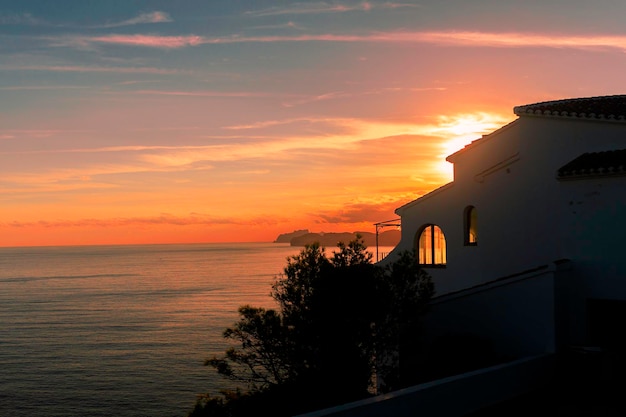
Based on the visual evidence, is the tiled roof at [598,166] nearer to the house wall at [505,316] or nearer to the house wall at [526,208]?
the house wall at [526,208]

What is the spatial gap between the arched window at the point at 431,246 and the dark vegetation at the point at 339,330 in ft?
19.8

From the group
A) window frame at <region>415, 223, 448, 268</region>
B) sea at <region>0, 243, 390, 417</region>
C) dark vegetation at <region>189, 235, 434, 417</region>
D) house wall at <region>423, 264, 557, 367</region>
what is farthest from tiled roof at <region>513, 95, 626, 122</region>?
sea at <region>0, 243, 390, 417</region>

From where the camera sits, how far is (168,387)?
166 feet

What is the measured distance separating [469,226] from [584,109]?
266 inches

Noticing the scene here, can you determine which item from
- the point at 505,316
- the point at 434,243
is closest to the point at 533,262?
the point at 505,316

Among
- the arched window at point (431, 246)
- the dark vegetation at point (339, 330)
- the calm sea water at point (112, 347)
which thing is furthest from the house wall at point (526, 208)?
the calm sea water at point (112, 347)

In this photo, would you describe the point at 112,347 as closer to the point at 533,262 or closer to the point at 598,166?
the point at 533,262

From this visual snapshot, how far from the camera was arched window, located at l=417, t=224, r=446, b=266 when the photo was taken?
2509 cm

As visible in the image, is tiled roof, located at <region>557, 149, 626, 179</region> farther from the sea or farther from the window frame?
the sea

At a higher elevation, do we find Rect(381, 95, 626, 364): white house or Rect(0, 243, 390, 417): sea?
Rect(381, 95, 626, 364): white house

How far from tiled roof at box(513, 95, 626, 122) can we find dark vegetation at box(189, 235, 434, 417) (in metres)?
6.47

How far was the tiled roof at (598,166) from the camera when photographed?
1463cm

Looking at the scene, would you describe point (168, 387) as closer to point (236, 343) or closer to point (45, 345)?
point (236, 343)

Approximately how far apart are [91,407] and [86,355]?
19.0m
